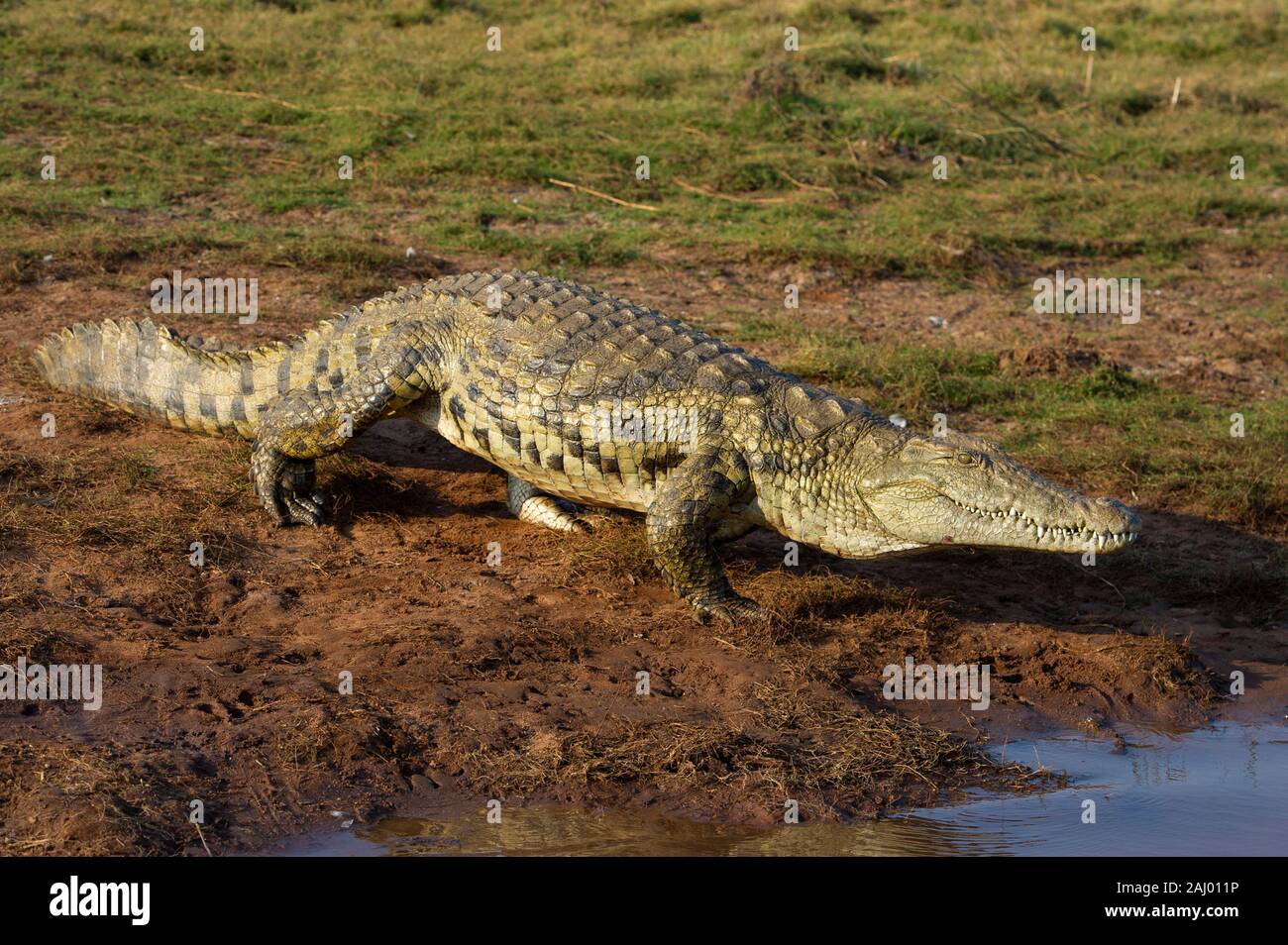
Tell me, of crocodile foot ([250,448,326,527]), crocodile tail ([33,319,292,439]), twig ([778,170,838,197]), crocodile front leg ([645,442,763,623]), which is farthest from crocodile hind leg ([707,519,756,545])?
twig ([778,170,838,197])

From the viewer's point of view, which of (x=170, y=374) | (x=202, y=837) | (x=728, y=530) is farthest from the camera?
(x=170, y=374)

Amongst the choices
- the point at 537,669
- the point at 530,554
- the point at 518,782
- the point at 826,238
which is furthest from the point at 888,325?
the point at 518,782

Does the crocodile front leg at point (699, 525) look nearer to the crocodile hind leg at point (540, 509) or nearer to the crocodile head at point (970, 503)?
the crocodile head at point (970, 503)

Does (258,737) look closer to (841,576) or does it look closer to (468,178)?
(841,576)

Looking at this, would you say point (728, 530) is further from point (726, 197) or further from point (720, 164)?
point (720, 164)

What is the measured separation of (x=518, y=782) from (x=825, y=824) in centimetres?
104

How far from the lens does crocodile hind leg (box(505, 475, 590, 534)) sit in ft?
23.0

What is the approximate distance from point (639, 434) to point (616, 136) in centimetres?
702

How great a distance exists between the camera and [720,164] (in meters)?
12.3

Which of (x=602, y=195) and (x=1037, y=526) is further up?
(x=602, y=195)

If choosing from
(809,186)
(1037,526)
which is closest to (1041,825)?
(1037,526)

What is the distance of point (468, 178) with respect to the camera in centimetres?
1180

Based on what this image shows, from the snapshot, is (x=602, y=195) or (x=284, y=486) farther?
(x=602, y=195)
